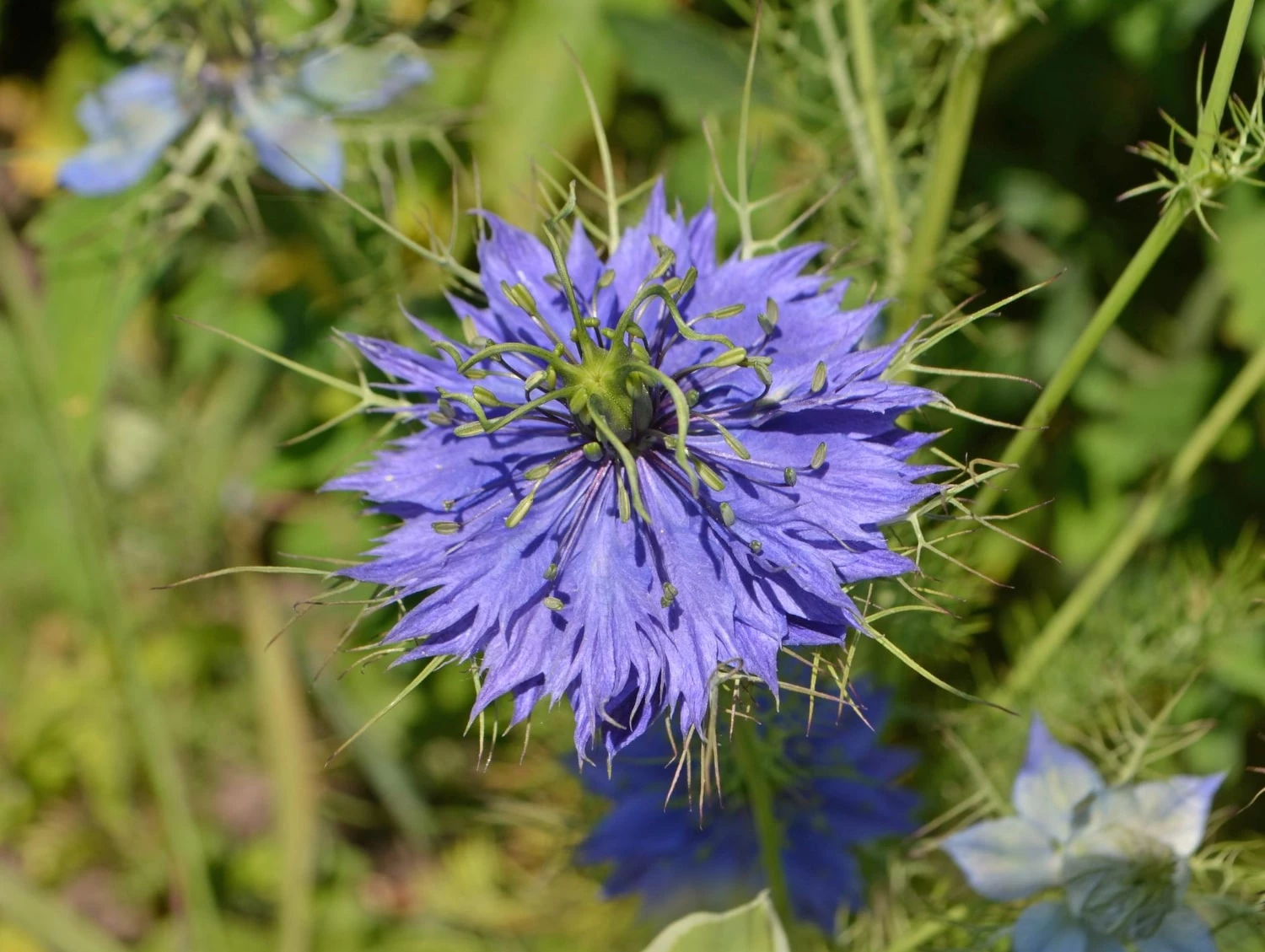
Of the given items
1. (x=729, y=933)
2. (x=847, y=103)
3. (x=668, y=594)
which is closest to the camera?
(x=668, y=594)

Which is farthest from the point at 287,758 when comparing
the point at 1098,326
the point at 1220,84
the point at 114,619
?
the point at 1220,84

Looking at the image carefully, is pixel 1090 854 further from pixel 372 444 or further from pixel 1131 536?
pixel 372 444

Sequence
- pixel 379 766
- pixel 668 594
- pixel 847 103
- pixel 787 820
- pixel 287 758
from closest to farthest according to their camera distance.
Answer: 1. pixel 668 594
2. pixel 787 820
3. pixel 847 103
4. pixel 287 758
5. pixel 379 766

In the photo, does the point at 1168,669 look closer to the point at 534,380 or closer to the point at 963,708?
the point at 963,708

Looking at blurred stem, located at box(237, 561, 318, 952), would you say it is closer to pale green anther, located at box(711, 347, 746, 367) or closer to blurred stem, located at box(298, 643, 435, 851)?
blurred stem, located at box(298, 643, 435, 851)

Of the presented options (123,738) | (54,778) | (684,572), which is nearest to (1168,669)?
(684,572)

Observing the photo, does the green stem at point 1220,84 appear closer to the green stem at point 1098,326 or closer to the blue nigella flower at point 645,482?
the green stem at point 1098,326
